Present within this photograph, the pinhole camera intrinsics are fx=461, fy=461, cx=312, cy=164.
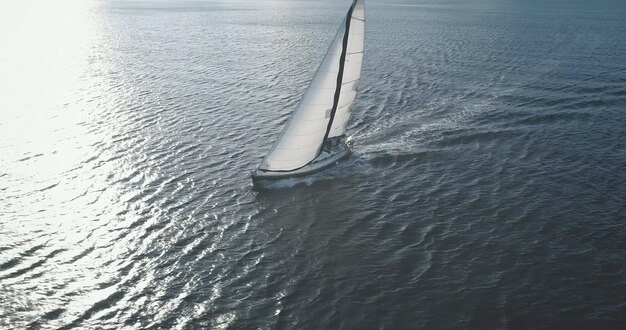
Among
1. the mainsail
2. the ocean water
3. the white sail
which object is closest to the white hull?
the mainsail

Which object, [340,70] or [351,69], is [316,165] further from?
[351,69]

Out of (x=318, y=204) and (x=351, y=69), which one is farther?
(x=351, y=69)

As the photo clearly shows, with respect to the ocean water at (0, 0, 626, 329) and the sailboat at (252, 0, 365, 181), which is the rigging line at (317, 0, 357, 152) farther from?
the ocean water at (0, 0, 626, 329)

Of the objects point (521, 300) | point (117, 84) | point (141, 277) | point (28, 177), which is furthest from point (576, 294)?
point (117, 84)

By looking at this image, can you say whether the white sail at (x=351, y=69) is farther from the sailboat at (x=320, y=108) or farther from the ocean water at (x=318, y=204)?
→ the ocean water at (x=318, y=204)

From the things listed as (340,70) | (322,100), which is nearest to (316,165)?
(322,100)

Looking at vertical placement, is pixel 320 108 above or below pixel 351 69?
below

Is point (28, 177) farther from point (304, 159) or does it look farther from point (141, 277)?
point (304, 159)
